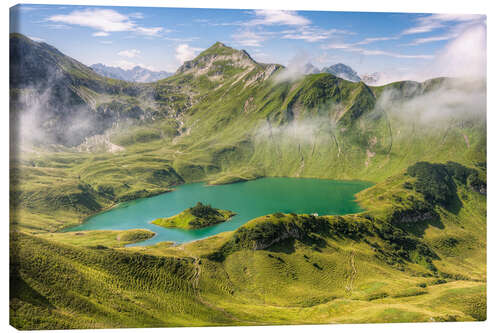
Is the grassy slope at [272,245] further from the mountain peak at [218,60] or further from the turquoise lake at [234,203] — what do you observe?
the mountain peak at [218,60]

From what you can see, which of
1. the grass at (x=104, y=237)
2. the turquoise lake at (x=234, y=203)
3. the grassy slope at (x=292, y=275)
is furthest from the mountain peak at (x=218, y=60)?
the grassy slope at (x=292, y=275)

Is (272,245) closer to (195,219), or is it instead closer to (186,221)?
(195,219)

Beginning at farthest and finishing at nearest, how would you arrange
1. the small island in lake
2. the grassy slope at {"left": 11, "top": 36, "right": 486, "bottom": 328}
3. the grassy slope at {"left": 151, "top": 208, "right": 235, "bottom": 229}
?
the small island in lake, the grassy slope at {"left": 151, "top": 208, "right": 235, "bottom": 229}, the grassy slope at {"left": 11, "top": 36, "right": 486, "bottom": 328}

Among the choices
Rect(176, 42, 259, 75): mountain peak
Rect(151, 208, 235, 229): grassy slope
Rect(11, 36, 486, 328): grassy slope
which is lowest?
Rect(151, 208, 235, 229): grassy slope

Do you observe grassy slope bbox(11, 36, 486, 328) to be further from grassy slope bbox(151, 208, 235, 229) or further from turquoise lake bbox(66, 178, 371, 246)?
grassy slope bbox(151, 208, 235, 229)

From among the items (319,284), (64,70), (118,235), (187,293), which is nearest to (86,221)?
(118,235)

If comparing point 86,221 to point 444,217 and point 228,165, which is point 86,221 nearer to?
point 228,165

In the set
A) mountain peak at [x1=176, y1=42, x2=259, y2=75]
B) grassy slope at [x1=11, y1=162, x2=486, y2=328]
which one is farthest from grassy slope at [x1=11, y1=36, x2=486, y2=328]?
mountain peak at [x1=176, y1=42, x2=259, y2=75]
